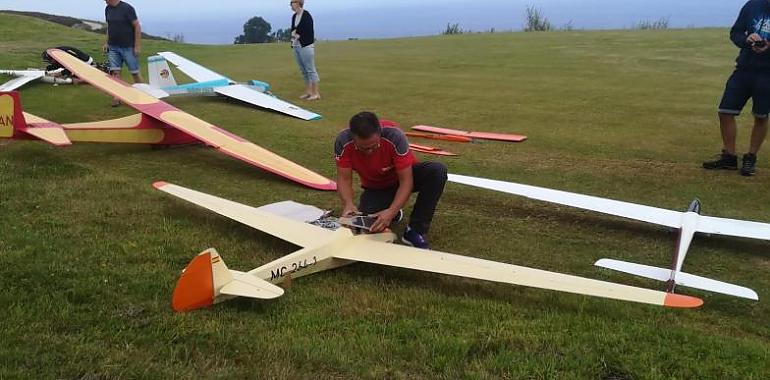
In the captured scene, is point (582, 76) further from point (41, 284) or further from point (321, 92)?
point (41, 284)

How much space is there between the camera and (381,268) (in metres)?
4.60

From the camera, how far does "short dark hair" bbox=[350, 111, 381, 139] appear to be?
447 cm

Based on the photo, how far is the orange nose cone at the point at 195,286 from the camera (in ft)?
11.5

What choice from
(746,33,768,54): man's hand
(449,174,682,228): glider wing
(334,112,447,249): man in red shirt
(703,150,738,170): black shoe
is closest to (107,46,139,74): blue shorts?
(449,174,682,228): glider wing

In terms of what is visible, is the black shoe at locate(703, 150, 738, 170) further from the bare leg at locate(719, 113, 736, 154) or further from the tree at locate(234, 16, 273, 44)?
the tree at locate(234, 16, 273, 44)

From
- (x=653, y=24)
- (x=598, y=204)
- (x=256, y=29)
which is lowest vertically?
(x=598, y=204)

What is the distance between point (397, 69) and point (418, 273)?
1376 cm

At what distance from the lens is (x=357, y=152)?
5.01 meters

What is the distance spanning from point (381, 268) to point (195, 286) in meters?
1.48

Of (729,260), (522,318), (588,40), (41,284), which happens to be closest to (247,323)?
(41,284)

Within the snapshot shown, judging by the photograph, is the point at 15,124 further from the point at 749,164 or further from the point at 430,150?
the point at 749,164

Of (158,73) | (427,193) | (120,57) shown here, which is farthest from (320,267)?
(158,73)

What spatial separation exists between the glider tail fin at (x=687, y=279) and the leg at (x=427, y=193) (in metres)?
1.40

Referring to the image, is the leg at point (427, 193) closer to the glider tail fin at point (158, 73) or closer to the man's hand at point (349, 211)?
the man's hand at point (349, 211)
